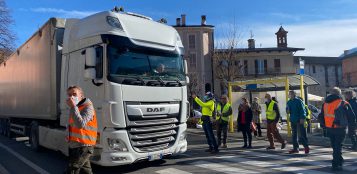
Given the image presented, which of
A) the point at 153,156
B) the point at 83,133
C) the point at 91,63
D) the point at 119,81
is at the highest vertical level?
the point at 91,63

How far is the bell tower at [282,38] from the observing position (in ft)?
191

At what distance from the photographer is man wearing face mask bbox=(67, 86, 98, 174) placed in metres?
6.31

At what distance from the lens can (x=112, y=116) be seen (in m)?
7.46

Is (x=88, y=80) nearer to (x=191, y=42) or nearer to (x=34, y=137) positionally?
(x=34, y=137)

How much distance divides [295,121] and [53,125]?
22.0 ft

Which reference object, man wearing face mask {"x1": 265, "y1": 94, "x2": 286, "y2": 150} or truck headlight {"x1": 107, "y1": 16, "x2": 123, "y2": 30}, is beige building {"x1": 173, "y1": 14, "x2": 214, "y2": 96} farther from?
truck headlight {"x1": 107, "y1": 16, "x2": 123, "y2": 30}

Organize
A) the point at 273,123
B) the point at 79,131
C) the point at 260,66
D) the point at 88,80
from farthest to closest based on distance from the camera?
the point at 260,66 < the point at 273,123 < the point at 88,80 < the point at 79,131

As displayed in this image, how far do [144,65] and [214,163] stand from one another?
3.10 metres

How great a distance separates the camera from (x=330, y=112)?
8398 millimetres

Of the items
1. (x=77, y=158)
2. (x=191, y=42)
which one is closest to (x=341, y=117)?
(x=77, y=158)

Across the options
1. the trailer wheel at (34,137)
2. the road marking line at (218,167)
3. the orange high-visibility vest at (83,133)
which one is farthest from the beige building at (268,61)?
the orange high-visibility vest at (83,133)

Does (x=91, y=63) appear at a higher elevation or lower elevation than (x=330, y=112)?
higher

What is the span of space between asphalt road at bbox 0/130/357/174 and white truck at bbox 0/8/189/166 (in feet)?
1.74

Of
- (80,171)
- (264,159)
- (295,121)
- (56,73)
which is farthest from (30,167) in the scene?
(295,121)
